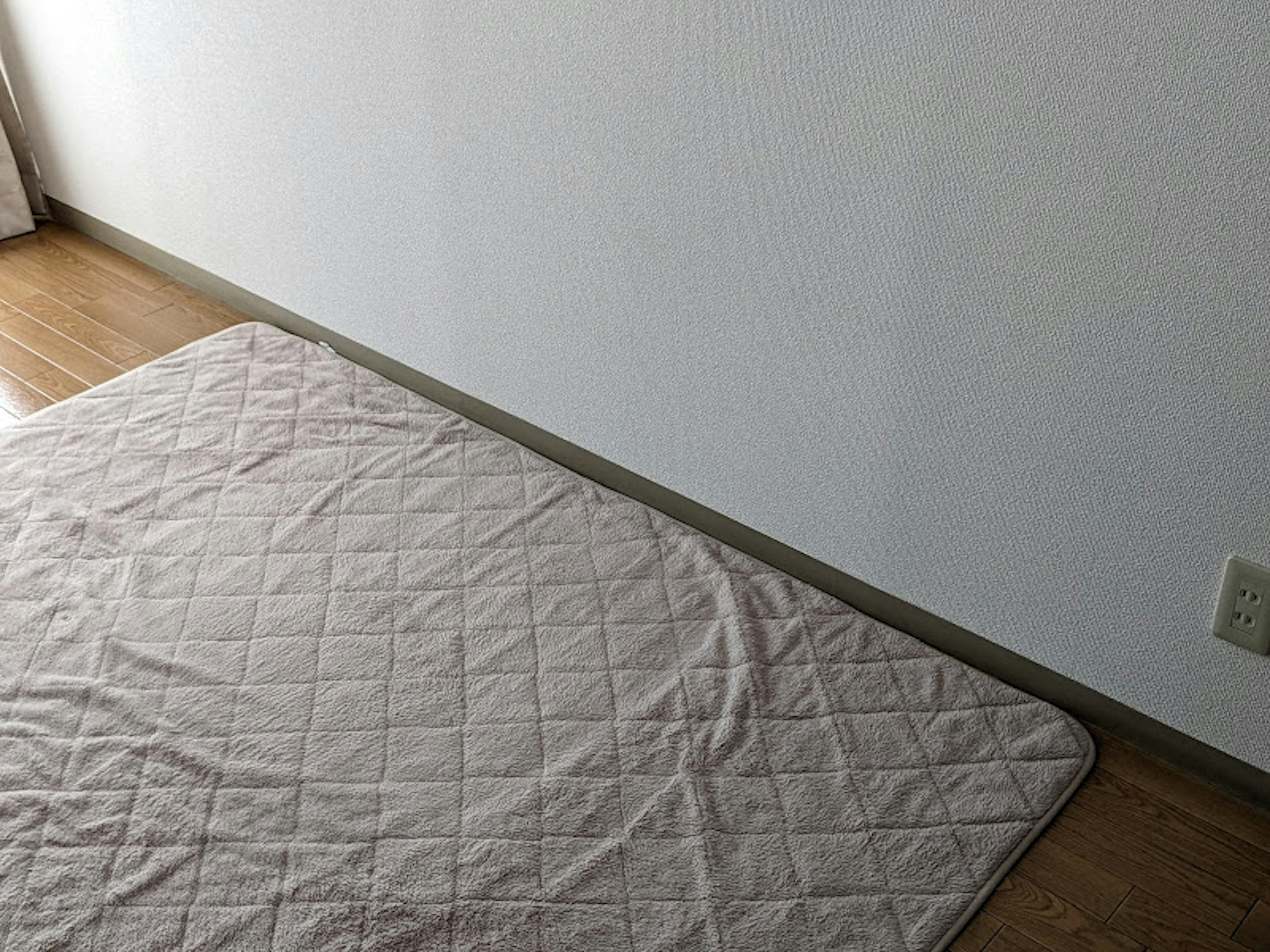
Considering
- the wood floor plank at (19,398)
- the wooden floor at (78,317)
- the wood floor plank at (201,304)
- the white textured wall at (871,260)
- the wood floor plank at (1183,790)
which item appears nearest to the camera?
the white textured wall at (871,260)

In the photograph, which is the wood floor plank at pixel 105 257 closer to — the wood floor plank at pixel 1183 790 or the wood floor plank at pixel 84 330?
the wood floor plank at pixel 84 330

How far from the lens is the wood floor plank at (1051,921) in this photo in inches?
62.9

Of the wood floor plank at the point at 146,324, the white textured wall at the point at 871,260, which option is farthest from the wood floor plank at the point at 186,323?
the white textured wall at the point at 871,260

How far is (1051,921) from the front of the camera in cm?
163

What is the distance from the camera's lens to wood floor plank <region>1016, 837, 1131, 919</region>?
1.65 m

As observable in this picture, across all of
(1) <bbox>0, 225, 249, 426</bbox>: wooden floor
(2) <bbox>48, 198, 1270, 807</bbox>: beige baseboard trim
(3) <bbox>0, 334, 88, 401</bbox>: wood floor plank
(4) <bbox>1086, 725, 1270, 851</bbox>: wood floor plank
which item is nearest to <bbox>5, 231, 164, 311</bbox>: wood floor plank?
(1) <bbox>0, 225, 249, 426</bbox>: wooden floor

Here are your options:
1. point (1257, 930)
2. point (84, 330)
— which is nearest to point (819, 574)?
point (1257, 930)

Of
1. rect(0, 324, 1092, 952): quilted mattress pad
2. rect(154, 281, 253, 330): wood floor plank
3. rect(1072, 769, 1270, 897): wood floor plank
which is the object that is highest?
rect(154, 281, 253, 330): wood floor plank

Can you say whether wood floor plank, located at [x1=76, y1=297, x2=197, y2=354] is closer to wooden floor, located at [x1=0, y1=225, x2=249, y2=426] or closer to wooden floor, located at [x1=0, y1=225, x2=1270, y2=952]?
wooden floor, located at [x1=0, y1=225, x2=249, y2=426]

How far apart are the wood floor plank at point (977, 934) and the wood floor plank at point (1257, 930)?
28 cm

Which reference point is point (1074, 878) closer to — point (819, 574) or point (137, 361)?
point (819, 574)

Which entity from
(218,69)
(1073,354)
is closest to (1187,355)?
(1073,354)

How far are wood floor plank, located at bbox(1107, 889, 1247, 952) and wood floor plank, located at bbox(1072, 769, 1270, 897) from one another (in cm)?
9

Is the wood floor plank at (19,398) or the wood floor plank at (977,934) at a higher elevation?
the wood floor plank at (19,398)
